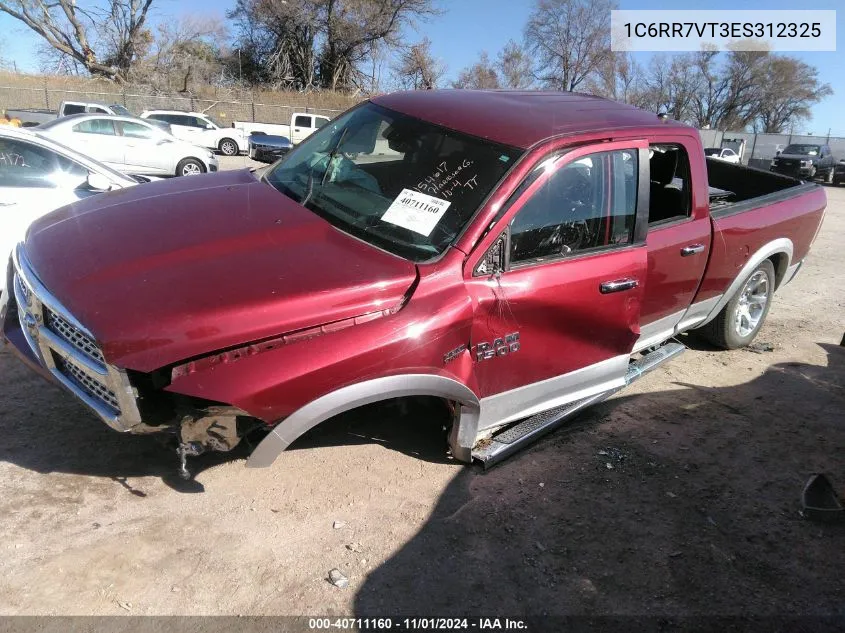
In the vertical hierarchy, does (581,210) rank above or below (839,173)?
below

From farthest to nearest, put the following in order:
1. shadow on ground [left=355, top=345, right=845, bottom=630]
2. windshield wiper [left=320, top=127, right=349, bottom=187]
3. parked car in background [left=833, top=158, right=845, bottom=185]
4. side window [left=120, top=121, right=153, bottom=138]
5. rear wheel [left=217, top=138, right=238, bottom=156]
Answer: 1. parked car in background [left=833, top=158, right=845, bottom=185]
2. rear wheel [left=217, top=138, right=238, bottom=156]
3. side window [left=120, top=121, right=153, bottom=138]
4. windshield wiper [left=320, top=127, right=349, bottom=187]
5. shadow on ground [left=355, top=345, right=845, bottom=630]

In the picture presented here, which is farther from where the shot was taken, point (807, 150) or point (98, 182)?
point (807, 150)

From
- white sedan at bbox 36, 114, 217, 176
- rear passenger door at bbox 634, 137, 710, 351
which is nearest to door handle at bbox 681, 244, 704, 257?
rear passenger door at bbox 634, 137, 710, 351

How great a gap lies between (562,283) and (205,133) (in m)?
22.8

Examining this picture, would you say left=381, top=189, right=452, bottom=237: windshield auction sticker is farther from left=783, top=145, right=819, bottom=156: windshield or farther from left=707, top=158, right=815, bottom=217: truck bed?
left=783, top=145, right=819, bottom=156: windshield

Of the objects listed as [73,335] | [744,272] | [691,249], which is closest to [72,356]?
[73,335]

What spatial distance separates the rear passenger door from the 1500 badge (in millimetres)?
1121

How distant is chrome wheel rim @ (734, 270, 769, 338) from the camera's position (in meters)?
5.23

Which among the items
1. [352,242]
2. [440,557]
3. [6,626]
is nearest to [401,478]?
[440,557]

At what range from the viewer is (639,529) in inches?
121

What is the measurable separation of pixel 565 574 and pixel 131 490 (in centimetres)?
205

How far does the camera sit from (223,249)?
2.82m

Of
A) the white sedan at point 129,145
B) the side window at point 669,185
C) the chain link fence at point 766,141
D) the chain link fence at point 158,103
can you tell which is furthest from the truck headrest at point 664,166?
the chain link fence at point 766,141

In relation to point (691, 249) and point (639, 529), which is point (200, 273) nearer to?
point (639, 529)
